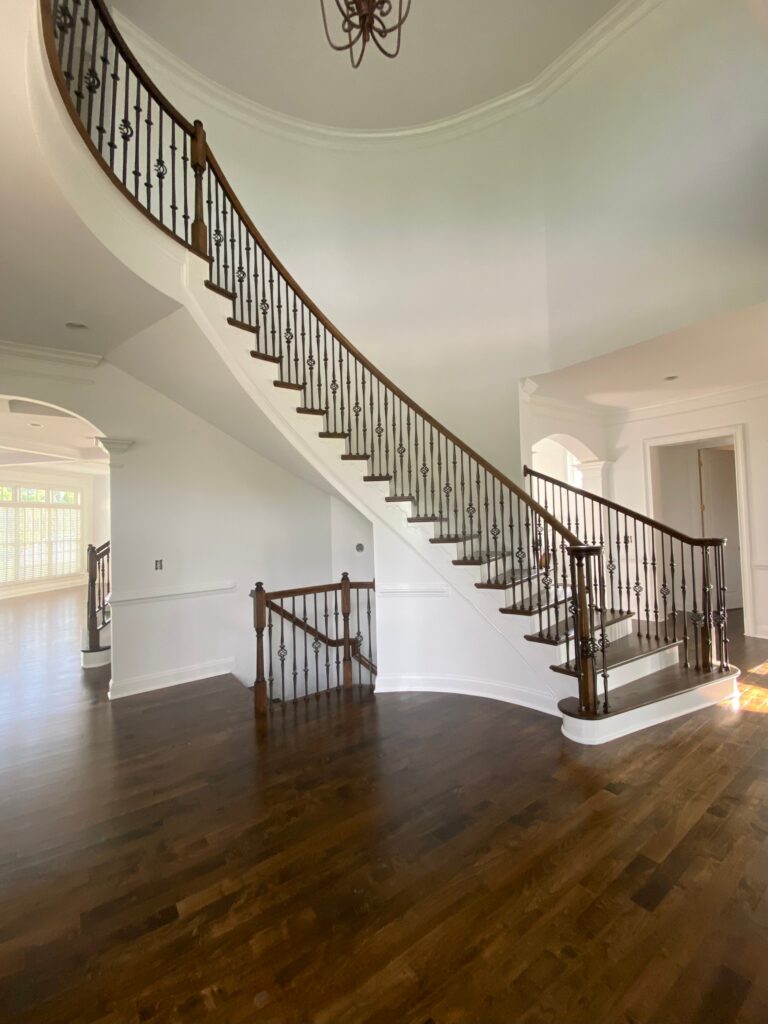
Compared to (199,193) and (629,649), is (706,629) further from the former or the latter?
(199,193)

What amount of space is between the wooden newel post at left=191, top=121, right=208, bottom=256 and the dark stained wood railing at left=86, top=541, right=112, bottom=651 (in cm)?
322

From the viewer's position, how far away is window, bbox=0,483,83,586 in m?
10.2

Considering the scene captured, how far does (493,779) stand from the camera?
101 inches

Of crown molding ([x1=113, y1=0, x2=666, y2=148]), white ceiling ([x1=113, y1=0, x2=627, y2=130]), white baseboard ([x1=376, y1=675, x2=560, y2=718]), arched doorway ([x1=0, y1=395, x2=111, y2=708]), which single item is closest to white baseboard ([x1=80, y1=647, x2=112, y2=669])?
arched doorway ([x1=0, y1=395, x2=111, y2=708])

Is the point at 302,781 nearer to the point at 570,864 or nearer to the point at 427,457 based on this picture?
the point at 570,864

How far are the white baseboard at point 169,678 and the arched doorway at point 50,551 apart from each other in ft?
0.89

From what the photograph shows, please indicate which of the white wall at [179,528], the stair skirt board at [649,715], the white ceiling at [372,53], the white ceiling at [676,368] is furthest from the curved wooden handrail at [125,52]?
the stair skirt board at [649,715]

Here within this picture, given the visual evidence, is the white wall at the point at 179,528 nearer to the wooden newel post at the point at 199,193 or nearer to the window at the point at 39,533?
the wooden newel post at the point at 199,193

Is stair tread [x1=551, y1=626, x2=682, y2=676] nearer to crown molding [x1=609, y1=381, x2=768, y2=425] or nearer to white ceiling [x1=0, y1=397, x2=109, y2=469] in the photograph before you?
crown molding [x1=609, y1=381, x2=768, y2=425]

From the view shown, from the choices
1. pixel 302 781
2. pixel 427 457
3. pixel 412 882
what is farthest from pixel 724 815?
pixel 427 457

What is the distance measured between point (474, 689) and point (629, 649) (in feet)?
4.30

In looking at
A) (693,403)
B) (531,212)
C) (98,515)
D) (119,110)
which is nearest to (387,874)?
(531,212)

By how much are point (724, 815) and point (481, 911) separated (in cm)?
139

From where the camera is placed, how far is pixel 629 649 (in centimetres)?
366
